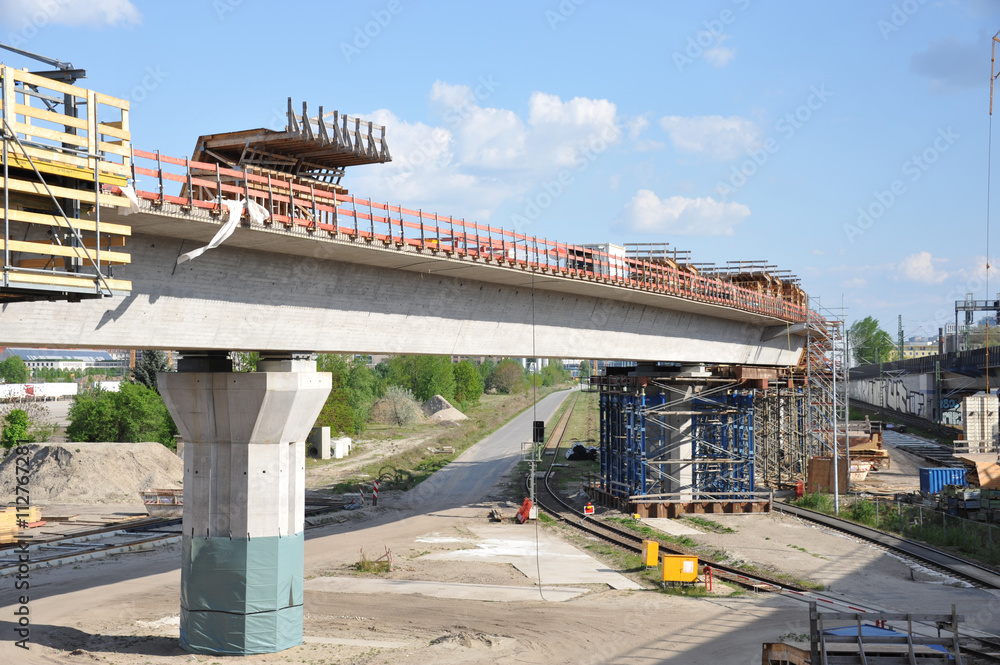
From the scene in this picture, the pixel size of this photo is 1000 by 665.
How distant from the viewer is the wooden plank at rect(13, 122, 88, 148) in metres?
11.1

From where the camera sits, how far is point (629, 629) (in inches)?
773

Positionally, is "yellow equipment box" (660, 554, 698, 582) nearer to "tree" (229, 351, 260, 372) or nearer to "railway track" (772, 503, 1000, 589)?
"railway track" (772, 503, 1000, 589)

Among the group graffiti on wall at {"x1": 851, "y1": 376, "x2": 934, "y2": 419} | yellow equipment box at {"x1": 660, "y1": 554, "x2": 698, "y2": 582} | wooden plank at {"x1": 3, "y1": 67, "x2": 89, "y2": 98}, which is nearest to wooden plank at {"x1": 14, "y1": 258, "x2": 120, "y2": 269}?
wooden plank at {"x1": 3, "y1": 67, "x2": 89, "y2": 98}

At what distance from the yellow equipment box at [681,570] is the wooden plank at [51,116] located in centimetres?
1828

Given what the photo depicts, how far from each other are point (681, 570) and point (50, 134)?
61.6ft

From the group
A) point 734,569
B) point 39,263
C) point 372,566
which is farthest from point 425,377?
point 39,263

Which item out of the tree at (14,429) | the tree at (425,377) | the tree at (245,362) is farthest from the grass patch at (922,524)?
the tree at (425,377)

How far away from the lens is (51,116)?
11.5 meters

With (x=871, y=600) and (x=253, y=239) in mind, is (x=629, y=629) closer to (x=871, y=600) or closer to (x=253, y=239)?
(x=871, y=600)

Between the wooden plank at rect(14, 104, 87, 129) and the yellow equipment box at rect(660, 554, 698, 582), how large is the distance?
18.3 meters

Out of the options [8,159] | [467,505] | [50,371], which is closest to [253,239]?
[8,159]

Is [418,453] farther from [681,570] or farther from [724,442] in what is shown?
[681,570]

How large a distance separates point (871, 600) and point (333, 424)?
50.6 meters

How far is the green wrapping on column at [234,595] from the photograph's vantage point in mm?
17609
